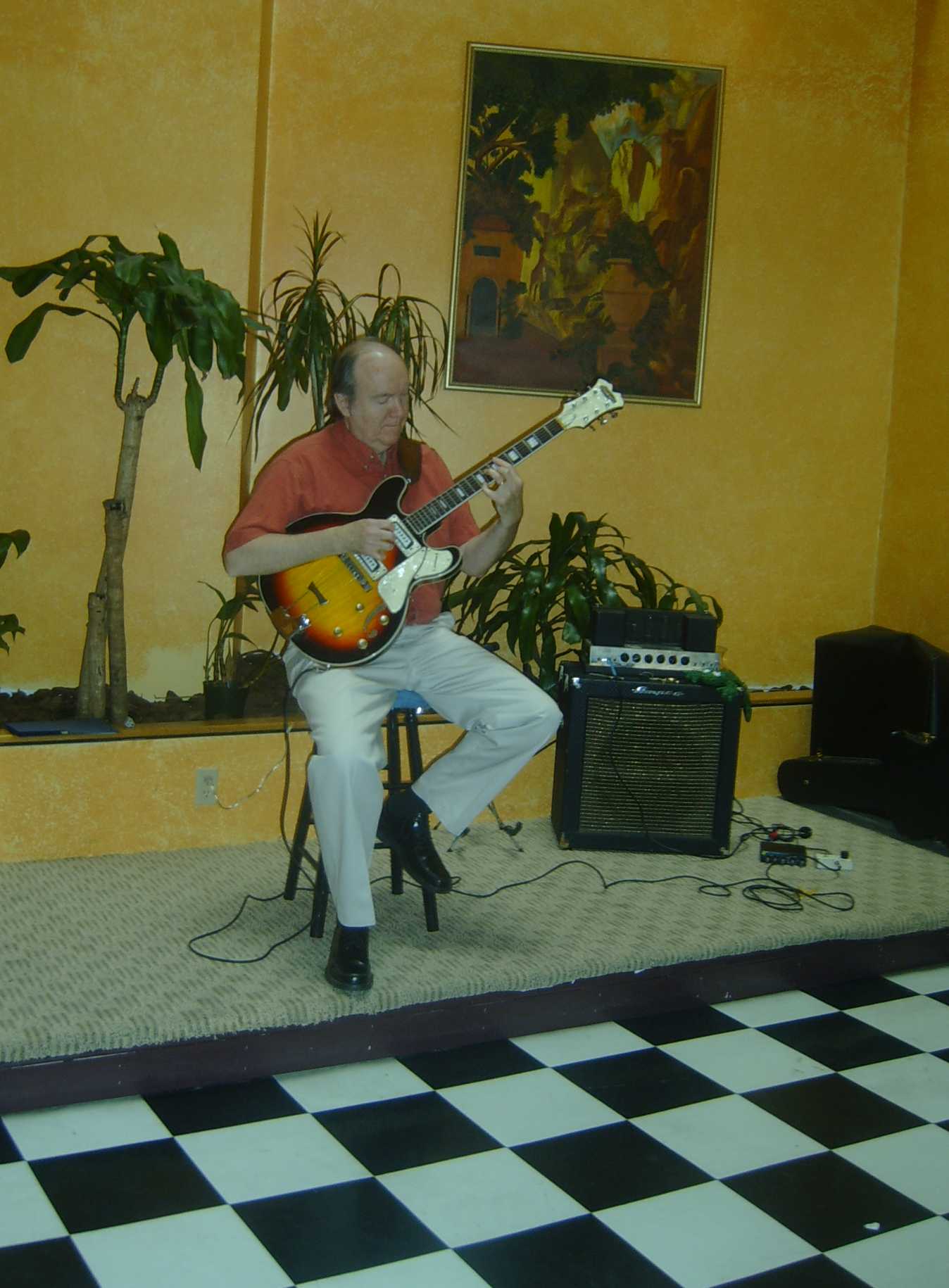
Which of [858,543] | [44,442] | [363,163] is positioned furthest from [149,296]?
[858,543]

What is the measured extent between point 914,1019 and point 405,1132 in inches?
47.3

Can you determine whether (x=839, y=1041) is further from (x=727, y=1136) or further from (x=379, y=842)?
(x=379, y=842)

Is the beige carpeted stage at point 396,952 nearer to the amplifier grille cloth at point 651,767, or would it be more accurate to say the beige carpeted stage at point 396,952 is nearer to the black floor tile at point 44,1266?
the amplifier grille cloth at point 651,767

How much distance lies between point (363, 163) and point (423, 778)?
2179mm

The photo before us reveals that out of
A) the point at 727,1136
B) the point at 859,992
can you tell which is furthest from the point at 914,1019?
the point at 727,1136

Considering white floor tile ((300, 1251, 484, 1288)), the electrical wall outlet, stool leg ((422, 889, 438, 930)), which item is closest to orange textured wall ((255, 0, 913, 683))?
the electrical wall outlet

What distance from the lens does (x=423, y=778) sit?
106 inches

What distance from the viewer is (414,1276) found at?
5.61ft

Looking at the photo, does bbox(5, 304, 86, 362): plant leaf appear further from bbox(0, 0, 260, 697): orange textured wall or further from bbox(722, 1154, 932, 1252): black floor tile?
bbox(722, 1154, 932, 1252): black floor tile

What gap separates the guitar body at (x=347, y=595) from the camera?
2654 mm

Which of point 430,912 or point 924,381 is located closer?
point 430,912

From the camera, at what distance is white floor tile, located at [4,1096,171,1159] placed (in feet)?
6.51

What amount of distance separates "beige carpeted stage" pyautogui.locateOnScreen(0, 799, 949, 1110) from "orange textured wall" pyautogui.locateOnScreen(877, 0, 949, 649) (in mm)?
1291

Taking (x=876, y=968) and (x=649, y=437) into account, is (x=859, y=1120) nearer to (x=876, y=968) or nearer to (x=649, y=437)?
(x=876, y=968)
